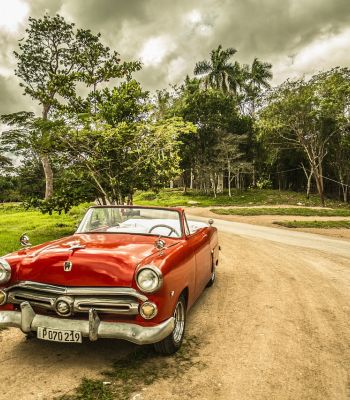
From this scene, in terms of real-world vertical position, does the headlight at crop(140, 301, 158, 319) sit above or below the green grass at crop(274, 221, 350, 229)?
above

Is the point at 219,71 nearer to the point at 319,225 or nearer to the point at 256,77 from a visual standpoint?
the point at 256,77

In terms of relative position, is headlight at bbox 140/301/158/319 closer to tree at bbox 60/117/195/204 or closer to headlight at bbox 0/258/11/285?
headlight at bbox 0/258/11/285

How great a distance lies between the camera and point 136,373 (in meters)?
3.37

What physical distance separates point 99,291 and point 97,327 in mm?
339

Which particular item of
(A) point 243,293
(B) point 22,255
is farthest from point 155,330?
(A) point 243,293

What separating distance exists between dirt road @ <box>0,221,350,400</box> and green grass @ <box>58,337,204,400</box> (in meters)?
0.09

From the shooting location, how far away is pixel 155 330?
3.34 metres

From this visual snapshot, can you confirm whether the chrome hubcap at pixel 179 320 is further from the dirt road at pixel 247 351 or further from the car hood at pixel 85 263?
the car hood at pixel 85 263

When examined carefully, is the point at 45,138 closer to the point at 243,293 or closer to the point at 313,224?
the point at 243,293

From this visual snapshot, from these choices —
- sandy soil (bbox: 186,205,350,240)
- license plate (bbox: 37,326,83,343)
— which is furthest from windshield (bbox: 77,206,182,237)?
sandy soil (bbox: 186,205,350,240)

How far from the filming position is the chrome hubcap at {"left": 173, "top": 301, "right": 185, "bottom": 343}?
3.92 m

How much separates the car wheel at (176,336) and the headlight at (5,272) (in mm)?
1726

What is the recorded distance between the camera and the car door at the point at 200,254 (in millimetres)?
4828

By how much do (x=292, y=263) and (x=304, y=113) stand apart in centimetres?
2441
